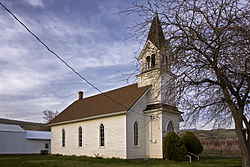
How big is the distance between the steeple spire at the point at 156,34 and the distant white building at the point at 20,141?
37.5m

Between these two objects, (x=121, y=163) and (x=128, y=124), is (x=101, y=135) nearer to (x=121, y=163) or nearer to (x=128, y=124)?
(x=128, y=124)

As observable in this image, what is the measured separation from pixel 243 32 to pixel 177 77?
2.79m

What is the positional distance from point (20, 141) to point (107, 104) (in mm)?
24681

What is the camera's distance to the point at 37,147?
43094mm

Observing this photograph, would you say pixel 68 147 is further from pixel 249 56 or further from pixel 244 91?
pixel 249 56

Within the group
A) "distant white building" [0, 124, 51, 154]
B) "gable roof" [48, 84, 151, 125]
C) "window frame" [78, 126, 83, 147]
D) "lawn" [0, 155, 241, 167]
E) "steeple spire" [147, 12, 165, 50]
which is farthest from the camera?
"distant white building" [0, 124, 51, 154]

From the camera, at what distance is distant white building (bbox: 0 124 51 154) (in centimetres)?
4003

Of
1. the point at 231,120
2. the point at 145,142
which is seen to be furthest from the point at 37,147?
the point at 231,120

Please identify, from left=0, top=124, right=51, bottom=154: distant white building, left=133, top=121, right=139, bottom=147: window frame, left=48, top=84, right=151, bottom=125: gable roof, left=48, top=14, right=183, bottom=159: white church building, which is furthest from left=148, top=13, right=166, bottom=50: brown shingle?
left=0, top=124, right=51, bottom=154: distant white building

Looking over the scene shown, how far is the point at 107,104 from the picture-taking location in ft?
79.2

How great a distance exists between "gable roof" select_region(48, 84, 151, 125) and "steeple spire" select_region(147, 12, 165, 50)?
1074 cm

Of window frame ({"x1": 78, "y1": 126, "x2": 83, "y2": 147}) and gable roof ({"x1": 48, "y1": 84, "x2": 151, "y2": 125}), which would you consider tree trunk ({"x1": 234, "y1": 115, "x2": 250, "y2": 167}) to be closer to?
gable roof ({"x1": 48, "y1": 84, "x2": 151, "y2": 125})

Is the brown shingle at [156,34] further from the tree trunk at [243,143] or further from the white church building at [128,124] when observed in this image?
the white church building at [128,124]

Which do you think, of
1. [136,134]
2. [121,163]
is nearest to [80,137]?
[136,134]
